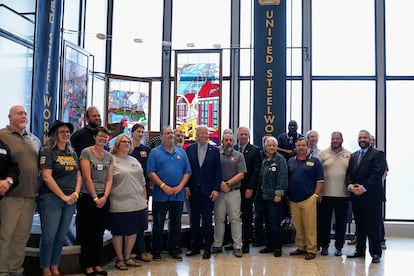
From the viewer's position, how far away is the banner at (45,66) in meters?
5.21

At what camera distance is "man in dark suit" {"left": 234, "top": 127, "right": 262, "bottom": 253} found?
5.20 metres

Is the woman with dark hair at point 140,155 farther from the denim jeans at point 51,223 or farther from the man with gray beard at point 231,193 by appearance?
the denim jeans at point 51,223

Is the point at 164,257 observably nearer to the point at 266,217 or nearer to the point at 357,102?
the point at 266,217

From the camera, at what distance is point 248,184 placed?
17.2ft

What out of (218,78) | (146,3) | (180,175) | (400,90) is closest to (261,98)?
(218,78)

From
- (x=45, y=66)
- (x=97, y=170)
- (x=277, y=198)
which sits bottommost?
(x=277, y=198)

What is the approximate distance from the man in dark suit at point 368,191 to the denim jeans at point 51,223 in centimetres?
322

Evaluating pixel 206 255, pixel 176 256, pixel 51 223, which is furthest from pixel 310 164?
pixel 51 223

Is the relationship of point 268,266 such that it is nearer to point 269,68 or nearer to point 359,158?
point 359,158

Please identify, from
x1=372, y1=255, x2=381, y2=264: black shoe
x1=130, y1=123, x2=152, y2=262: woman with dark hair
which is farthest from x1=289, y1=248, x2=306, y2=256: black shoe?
x1=130, y1=123, x2=152, y2=262: woman with dark hair

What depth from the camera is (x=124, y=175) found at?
4246 millimetres

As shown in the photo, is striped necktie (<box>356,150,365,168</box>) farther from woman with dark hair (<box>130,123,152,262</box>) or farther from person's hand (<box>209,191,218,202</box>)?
woman with dark hair (<box>130,123,152,262</box>)

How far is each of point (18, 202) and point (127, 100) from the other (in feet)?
13.7

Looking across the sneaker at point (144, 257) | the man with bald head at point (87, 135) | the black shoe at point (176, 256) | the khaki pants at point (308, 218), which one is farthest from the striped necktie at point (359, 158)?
the man with bald head at point (87, 135)
